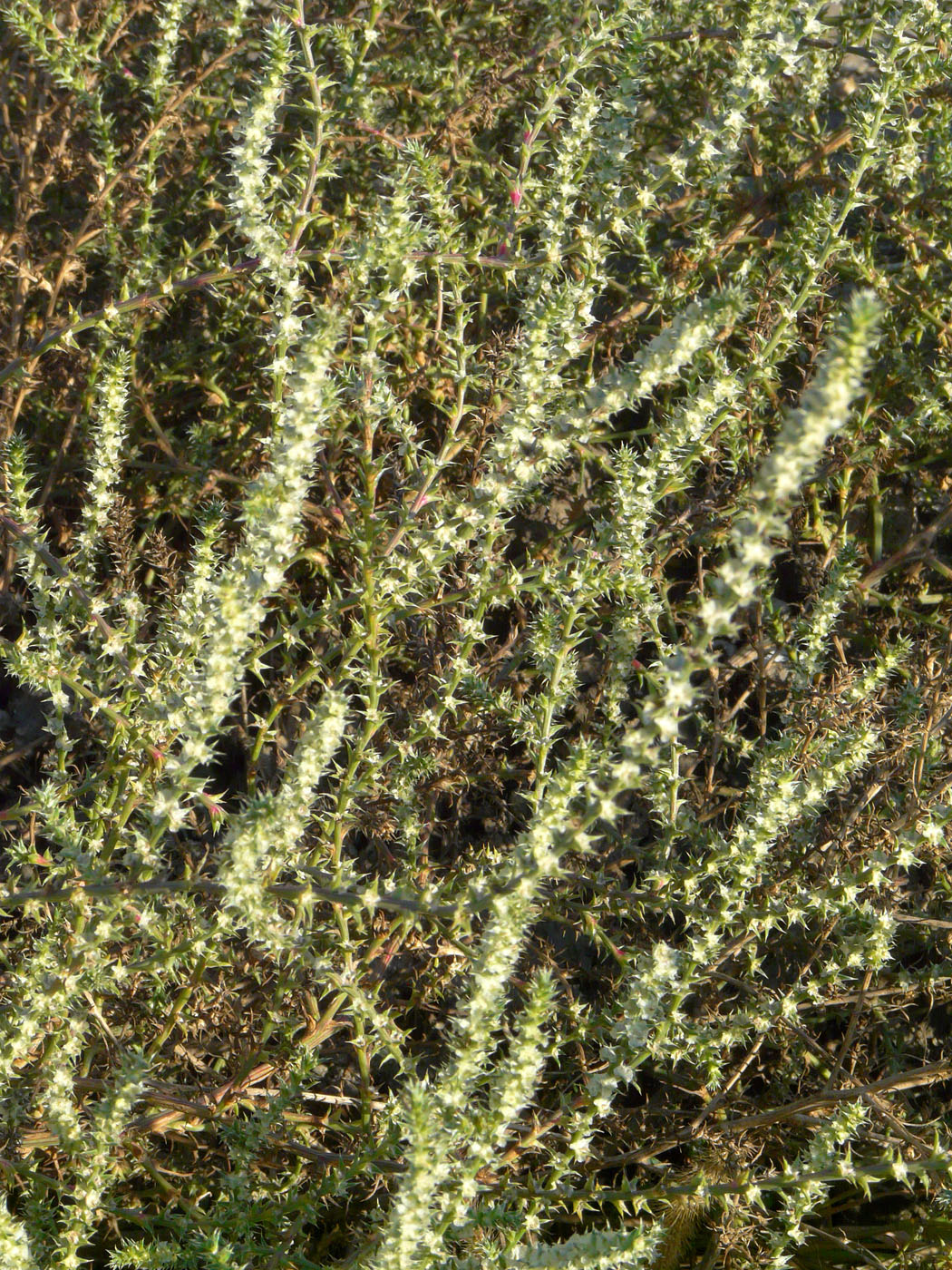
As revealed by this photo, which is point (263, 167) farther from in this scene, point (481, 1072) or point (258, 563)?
point (481, 1072)

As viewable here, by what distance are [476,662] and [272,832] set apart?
1.00 metres

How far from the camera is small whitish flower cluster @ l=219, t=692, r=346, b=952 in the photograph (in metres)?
1.52

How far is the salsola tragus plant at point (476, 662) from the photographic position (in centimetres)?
173

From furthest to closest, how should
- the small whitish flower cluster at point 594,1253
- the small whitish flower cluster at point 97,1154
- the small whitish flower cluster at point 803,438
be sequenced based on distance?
the small whitish flower cluster at point 97,1154 < the small whitish flower cluster at point 594,1253 < the small whitish flower cluster at point 803,438

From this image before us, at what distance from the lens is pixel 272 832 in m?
1.56

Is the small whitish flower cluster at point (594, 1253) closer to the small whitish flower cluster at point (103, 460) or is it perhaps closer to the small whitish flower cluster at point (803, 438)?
the small whitish flower cluster at point (803, 438)

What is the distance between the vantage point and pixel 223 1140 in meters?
2.07

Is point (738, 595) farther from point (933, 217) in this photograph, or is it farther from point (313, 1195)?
point (933, 217)

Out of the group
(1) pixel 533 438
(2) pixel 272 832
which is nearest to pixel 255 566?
(2) pixel 272 832

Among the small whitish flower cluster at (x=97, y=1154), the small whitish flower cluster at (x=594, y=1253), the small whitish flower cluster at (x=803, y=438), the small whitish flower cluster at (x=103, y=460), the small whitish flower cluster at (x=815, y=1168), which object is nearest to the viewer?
the small whitish flower cluster at (x=803, y=438)

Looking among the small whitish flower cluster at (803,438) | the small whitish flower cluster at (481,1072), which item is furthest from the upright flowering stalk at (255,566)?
the small whitish flower cluster at (803,438)

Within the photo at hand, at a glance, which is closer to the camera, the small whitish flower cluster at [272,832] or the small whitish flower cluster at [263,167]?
the small whitish flower cluster at [272,832]

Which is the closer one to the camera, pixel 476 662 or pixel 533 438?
pixel 533 438

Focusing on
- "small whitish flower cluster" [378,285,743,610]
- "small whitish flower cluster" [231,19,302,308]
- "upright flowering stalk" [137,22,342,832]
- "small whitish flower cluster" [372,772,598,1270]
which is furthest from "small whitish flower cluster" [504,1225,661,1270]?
"small whitish flower cluster" [231,19,302,308]
